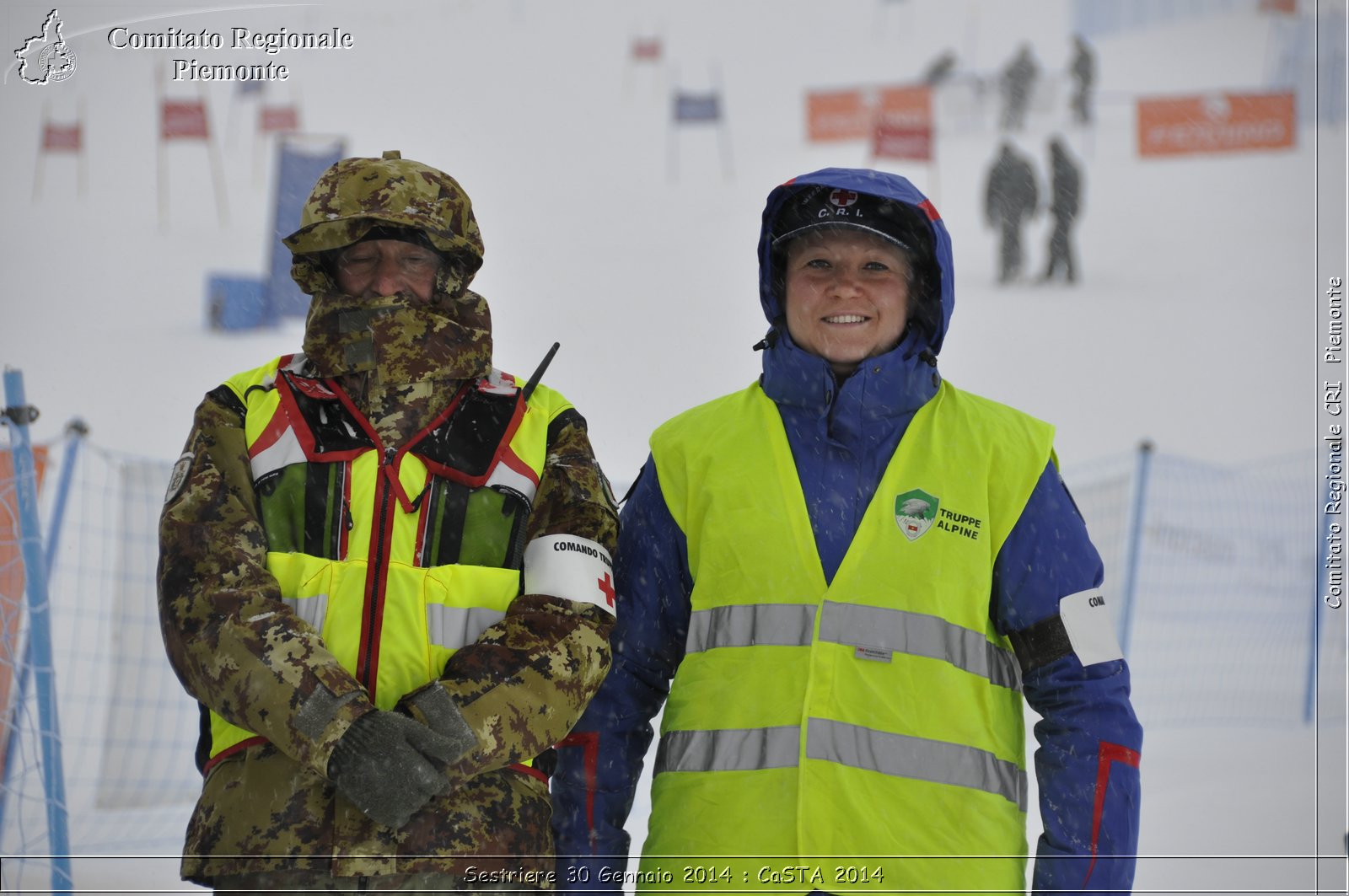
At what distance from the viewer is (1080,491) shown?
5.38 m

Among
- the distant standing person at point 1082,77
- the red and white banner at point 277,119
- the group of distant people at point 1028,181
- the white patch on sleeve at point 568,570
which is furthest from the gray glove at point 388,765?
the distant standing person at point 1082,77

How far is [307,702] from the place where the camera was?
186cm

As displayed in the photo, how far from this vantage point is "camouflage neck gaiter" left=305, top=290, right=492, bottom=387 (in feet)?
7.00

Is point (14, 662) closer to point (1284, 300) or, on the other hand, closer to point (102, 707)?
point (102, 707)

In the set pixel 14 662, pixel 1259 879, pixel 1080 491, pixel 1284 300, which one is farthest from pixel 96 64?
pixel 1284 300

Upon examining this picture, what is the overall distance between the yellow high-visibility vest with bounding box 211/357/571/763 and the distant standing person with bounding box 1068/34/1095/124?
6.19m

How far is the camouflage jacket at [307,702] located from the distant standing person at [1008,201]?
7336 mm

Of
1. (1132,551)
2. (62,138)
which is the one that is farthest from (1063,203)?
(62,138)

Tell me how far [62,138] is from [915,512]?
4499mm

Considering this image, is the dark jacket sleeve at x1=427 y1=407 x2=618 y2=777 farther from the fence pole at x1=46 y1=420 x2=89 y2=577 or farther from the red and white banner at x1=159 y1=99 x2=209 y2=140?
the red and white banner at x1=159 y1=99 x2=209 y2=140

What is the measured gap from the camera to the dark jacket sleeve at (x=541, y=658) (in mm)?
1922

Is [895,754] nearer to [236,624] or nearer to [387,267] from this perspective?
[236,624]

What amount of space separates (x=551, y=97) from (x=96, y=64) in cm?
324


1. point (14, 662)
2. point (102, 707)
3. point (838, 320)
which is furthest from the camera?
point (102, 707)
